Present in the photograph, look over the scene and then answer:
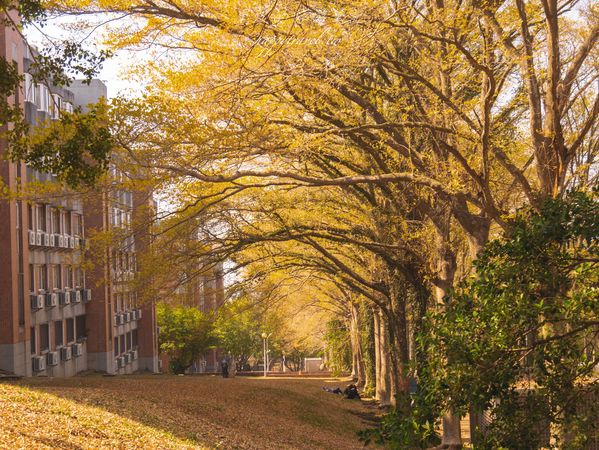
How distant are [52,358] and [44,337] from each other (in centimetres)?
105

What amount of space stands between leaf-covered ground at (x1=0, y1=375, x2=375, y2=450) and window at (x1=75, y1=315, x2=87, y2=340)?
1707 cm

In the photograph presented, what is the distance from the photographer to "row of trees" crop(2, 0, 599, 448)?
7723mm

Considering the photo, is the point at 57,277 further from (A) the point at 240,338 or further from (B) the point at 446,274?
(A) the point at 240,338

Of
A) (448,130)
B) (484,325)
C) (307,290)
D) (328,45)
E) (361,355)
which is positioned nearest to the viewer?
(484,325)

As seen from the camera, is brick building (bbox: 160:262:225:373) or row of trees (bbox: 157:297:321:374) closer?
brick building (bbox: 160:262:225:373)

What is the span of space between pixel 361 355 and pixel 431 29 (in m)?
37.2

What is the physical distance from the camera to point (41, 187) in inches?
604

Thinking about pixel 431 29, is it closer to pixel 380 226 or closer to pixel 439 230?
pixel 439 230

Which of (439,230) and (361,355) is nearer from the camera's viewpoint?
(439,230)

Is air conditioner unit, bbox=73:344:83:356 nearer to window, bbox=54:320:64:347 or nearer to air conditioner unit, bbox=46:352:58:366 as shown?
window, bbox=54:320:64:347

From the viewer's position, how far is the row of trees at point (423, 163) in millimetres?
7723

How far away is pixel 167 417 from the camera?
16.9 meters

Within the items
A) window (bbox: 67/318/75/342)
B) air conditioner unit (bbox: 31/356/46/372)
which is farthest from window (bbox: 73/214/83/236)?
air conditioner unit (bbox: 31/356/46/372)

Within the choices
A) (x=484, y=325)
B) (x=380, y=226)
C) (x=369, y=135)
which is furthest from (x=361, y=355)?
(x=484, y=325)
